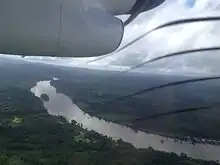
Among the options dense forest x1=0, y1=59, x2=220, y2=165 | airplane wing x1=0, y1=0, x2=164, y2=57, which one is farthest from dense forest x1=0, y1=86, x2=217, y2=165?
airplane wing x1=0, y1=0, x2=164, y2=57

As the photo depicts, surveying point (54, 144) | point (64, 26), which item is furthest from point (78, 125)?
point (64, 26)

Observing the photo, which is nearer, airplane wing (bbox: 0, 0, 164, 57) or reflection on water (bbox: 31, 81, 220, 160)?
airplane wing (bbox: 0, 0, 164, 57)

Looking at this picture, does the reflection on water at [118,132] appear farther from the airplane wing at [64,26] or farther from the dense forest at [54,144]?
the airplane wing at [64,26]

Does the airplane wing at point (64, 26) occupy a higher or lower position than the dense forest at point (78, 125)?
higher

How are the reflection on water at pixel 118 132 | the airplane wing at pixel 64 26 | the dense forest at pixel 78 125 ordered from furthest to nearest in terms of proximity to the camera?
1. the reflection on water at pixel 118 132
2. the dense forest at pixel 78 125
3. the airplane wing at pixel 64 26

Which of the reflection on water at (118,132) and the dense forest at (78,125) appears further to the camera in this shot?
the reflection on water at (118,132)

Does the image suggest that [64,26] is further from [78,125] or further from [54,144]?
[54,144]

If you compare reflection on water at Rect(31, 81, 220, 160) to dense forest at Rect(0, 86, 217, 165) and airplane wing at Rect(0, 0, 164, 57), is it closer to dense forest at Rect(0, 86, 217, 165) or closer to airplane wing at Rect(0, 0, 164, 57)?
dense forest at Rect(0, 86, 217, 165)

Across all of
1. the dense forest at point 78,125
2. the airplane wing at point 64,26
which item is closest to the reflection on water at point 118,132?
the dense forest at point 78,125
